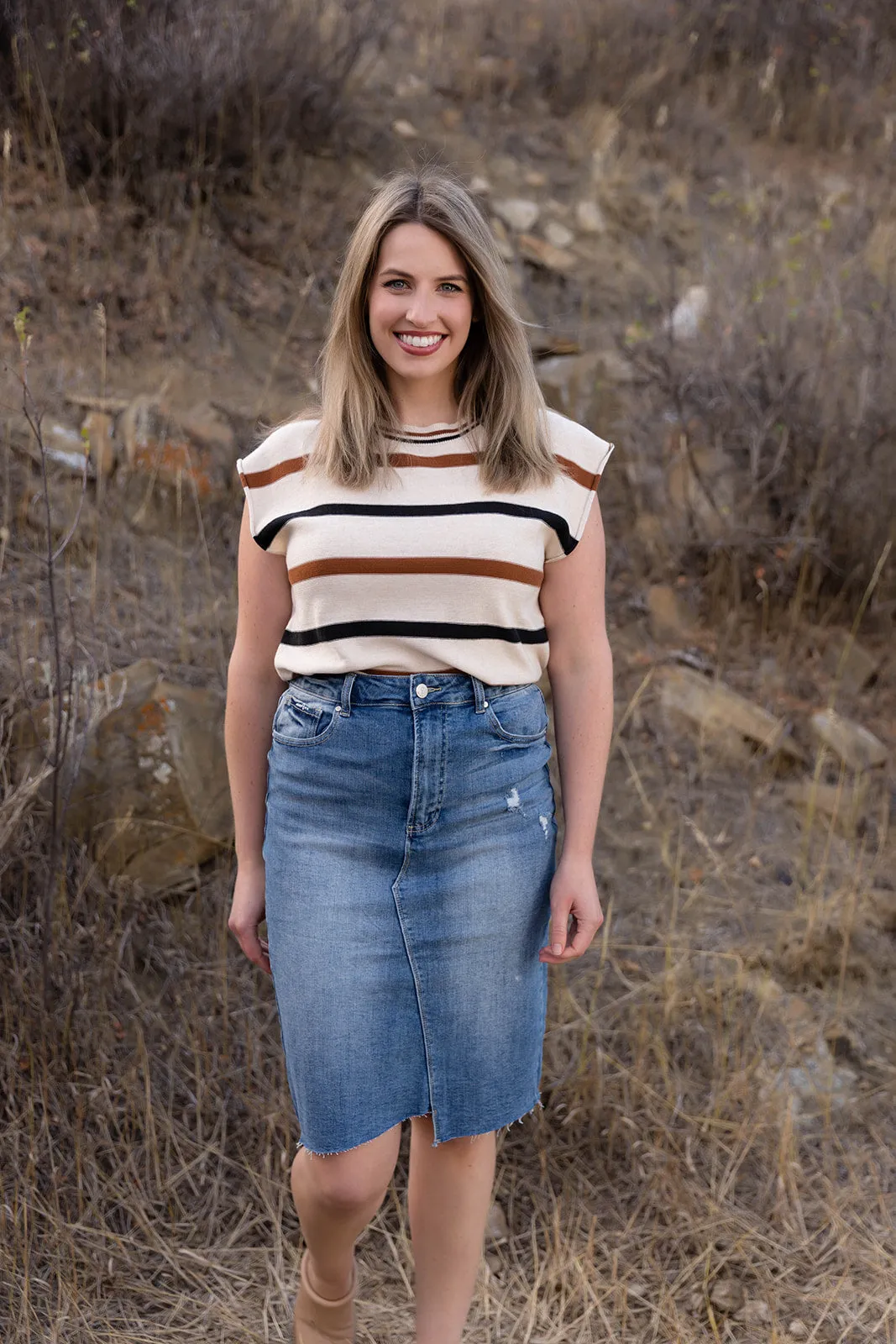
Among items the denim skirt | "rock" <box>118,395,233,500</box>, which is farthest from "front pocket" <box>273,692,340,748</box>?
"rock" <box>118,395,233,500</box>

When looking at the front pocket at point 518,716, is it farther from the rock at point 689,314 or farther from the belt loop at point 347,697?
the rock at point 689,314

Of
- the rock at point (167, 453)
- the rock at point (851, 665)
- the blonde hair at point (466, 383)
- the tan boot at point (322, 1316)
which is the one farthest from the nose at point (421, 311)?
the rock at point (851, 665)

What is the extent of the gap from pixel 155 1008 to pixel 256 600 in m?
1.38

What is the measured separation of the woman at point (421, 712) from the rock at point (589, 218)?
453cm

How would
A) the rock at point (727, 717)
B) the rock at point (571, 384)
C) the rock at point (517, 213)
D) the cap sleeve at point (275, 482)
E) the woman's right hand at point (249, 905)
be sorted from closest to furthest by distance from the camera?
the cap sleeve at point (275, 482) → the woman's right hand at point (249, 905) → the rock at point (727, 717) → the rock at point (571, 384) → the rock at point (517, 213)

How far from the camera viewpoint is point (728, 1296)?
8.70ft

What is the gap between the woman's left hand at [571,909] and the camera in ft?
6.63

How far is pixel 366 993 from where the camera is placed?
6.31ft

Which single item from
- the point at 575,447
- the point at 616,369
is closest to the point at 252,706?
the point at 575,447

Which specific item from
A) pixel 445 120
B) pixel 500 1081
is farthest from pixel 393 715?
pixel 445 120

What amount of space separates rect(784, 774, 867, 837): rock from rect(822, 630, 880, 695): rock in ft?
1.78

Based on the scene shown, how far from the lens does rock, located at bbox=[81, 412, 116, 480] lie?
4.16 m

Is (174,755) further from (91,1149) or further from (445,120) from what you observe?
(445,120)

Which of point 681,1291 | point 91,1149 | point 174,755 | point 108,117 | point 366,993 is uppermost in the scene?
point 108,117
